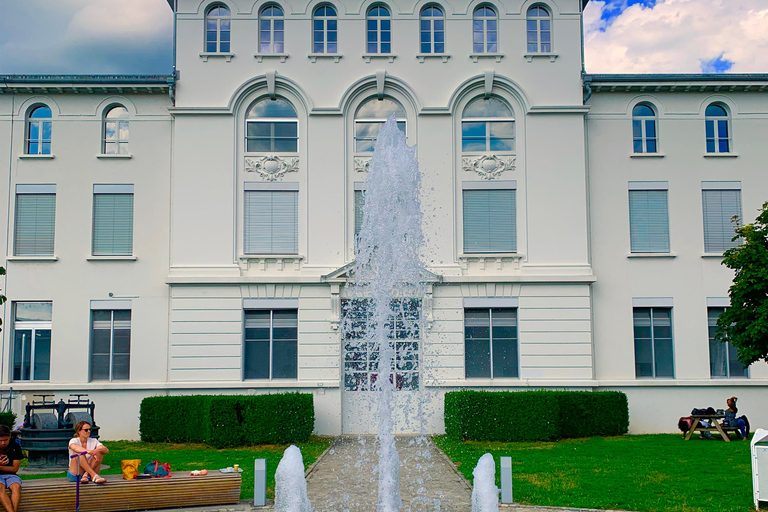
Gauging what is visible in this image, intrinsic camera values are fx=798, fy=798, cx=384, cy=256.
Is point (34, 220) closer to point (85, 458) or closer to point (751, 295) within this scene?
point (85, 458)

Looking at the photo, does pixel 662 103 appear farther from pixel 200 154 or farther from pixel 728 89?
pixel 200 154

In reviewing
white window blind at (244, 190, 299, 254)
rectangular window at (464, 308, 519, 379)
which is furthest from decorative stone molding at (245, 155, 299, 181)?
rectangular window at (464, 308, 519, 379)

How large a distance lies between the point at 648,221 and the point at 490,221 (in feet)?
15.2

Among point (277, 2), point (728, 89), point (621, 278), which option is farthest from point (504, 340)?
point (277, 2)

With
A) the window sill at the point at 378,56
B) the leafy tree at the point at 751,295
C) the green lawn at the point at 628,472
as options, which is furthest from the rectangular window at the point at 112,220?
the leafy tree at the point at 751,295

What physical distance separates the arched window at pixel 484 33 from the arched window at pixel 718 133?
21.4 ft

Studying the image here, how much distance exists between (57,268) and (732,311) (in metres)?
17.7

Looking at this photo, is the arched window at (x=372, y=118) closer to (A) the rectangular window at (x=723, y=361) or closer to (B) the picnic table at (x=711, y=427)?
(A) the rectangular window at (x=723, y=361)

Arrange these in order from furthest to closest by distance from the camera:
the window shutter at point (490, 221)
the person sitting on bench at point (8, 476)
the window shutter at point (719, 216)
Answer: the window shutter at point (719, 216)
the window shutter at point (490, 221)
the person sitting on bench at point (8, 476)

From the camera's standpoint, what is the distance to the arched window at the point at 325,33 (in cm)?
2272

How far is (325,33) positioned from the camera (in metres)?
22.7

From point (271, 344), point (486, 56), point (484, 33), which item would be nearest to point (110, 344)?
point (271, 344)

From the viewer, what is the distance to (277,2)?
889 inches

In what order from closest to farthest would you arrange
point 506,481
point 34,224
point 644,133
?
point 506,481 → point 34,224 → point 644,133
